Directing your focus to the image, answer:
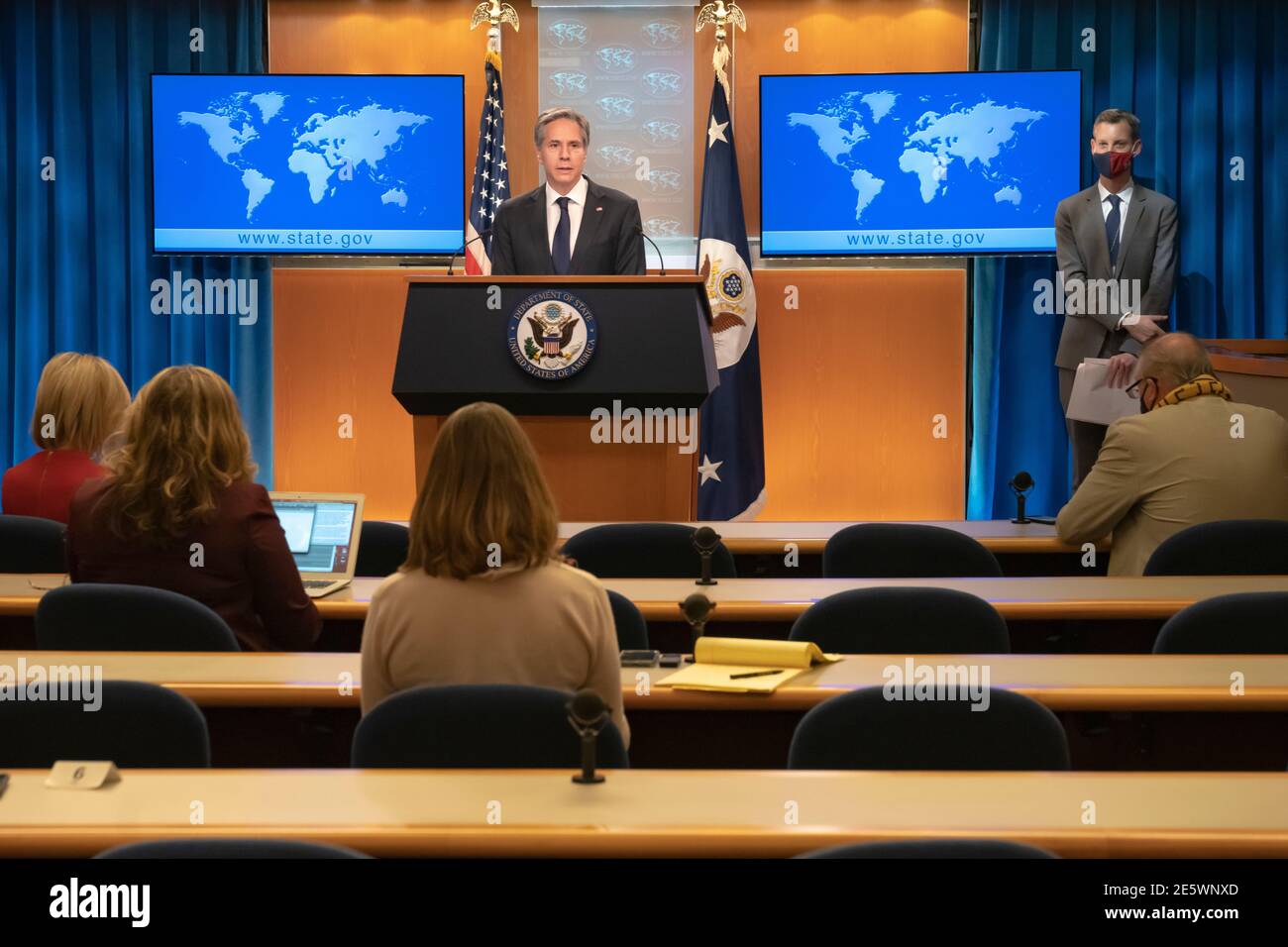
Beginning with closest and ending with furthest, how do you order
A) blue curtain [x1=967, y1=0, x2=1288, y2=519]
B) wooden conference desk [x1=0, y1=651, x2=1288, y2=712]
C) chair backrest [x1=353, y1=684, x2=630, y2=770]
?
1. chair backrest [x1=353, y1=684, x2=630, y2=770]
2. wooden conference desk [x1=0, y1=651, x2=1288, y2=712]
3. blue curtain [x1=967, y1=0, x2=1288, y2=519]

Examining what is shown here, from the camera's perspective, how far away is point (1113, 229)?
7.50 metres

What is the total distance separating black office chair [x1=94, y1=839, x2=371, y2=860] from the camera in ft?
5.23

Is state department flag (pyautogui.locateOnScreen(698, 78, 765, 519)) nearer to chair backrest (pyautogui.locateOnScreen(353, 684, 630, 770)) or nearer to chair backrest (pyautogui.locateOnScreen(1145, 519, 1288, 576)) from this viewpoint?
chair backrest (pyautogui.locateOnScreen(1145, 519, 1288, 576))

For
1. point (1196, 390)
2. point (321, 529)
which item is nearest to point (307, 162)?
point (321, 529)

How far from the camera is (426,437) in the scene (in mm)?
4945

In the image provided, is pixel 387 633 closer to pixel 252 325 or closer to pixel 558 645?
pixel 558 645

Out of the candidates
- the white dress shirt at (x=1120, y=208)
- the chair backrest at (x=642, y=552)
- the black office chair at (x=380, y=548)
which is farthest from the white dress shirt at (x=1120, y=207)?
the black office chair at (x=380, y=548)

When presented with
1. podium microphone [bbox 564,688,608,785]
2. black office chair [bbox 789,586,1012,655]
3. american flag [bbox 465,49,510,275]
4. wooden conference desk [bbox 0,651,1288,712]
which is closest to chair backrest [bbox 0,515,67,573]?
wooden conference desk [bbox 0,651,1288,712]

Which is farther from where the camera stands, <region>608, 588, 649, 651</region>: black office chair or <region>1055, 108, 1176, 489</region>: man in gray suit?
<region>1055, 108, 1176, 489</region>: man in gray suit

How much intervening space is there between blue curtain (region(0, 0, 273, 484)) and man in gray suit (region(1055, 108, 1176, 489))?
453 centimetres

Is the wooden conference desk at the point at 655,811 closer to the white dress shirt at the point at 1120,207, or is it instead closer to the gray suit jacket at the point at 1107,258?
the gray suit jacket at the point at 1107,258

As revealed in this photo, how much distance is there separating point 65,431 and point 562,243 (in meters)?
2.39

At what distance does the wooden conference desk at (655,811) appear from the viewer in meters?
1.86
